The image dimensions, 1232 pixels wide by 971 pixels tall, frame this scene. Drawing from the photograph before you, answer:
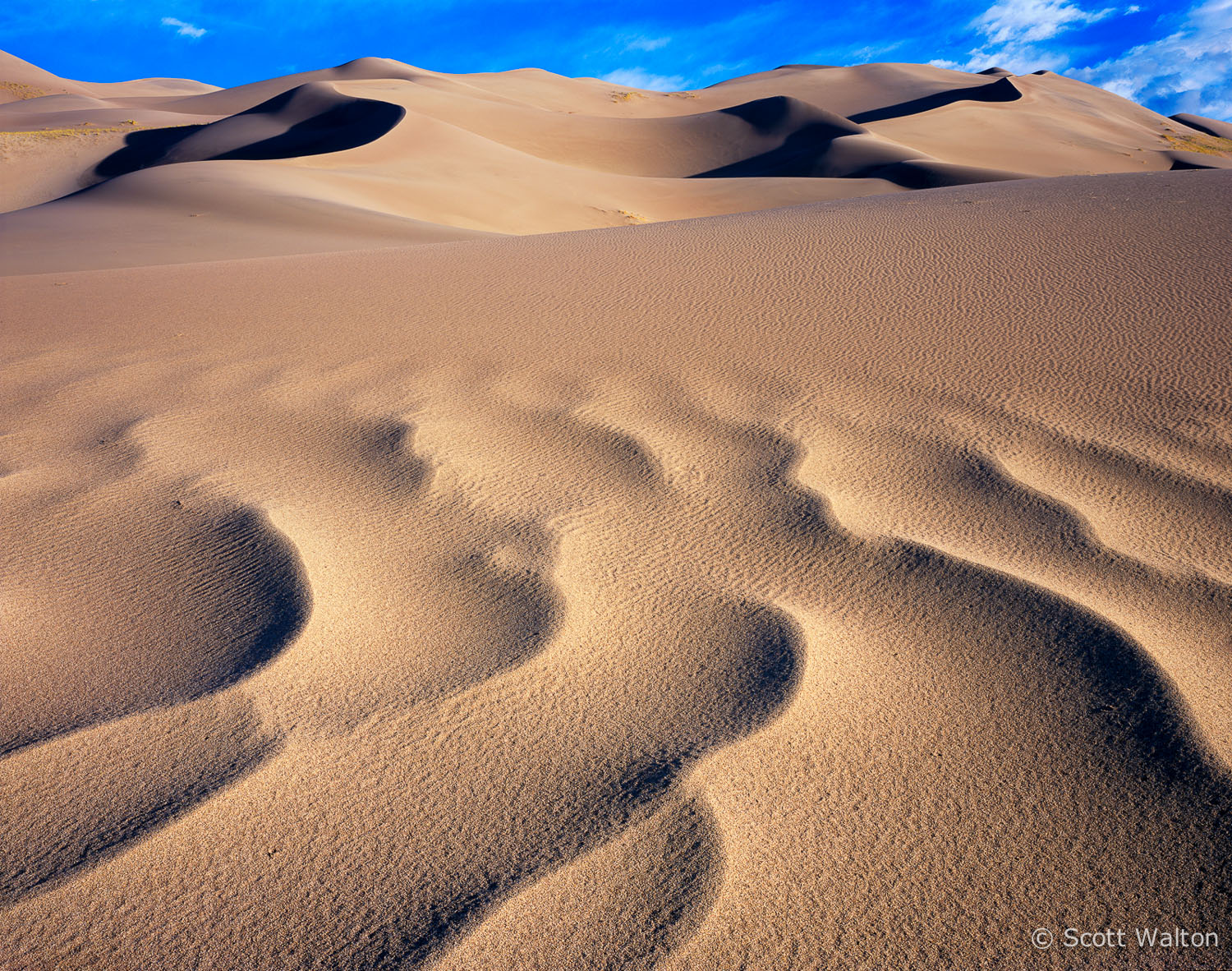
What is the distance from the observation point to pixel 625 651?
1178 millimetres

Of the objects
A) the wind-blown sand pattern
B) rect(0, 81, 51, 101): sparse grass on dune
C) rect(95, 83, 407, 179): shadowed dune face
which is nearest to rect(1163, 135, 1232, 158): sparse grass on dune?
rect(95, 83, 407, 179): shadowed dune face

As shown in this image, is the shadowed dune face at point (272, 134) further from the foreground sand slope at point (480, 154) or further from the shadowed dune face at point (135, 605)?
the shadowed dune face at point (135, 605)

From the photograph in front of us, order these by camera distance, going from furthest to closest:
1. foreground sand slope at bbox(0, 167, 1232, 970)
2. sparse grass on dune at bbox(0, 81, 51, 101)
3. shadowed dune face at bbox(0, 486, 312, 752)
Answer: sparse grass on dune at bbox(0, 81, 51, 101)
shadowed dune face at bbox(0, 486, 312, 752)
foreground sand slope at bbox(0, 167, 1232, 970)

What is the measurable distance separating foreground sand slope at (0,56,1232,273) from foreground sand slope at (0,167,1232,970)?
4539 mm

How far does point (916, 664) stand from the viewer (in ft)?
3.75

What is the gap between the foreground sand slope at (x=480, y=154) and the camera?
738 centimetres

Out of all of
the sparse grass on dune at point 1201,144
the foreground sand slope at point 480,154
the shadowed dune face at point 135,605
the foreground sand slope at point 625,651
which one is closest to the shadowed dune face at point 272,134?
the foreground sand slope at point 480,154

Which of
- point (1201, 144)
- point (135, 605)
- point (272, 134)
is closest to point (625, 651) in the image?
point (135, 605)

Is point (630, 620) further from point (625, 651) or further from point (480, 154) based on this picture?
point (480, 154)

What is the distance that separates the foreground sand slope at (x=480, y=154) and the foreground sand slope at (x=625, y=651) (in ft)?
14.9

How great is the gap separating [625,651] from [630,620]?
0.08 metres

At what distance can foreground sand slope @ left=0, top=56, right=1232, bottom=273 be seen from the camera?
291 inches

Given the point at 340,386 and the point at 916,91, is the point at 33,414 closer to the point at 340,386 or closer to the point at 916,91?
the point at 340,386

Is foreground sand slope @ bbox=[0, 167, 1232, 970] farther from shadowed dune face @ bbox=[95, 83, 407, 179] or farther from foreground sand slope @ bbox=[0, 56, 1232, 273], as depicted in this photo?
shadowed dune face @ bbox=[95, 83, 407, 179]
